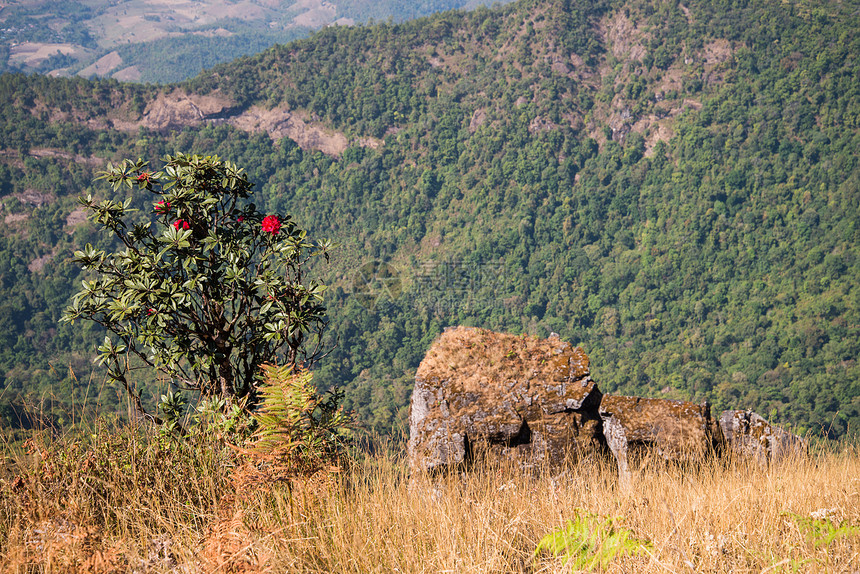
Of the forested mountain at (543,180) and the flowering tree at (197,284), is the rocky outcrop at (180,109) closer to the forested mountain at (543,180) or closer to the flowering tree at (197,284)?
the forested mountain at (543,180)

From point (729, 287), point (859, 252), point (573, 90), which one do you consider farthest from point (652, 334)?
point (573, 90)

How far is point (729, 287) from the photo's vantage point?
69.9 meters

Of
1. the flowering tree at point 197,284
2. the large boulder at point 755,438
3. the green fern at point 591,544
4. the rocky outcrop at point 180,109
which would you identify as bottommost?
the large boulder at point 755,438

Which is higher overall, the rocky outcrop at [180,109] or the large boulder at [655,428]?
the rocky outcrop at [180,109]

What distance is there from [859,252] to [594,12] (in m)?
64.7

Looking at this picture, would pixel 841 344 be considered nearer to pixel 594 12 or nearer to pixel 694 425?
pixel 694 425

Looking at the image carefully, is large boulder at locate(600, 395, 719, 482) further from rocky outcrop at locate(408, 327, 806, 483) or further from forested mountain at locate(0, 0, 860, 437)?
forested mountain at locate(0, 0, 860, 437)

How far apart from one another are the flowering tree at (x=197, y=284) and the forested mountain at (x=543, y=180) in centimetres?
4201

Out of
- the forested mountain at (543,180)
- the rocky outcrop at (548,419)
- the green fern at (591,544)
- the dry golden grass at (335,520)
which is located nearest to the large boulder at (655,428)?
the rocky outcrop at (548,419)

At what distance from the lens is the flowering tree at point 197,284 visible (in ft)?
12.3

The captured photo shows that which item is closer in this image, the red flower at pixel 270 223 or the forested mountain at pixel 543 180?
the red flower at pixel 270 223

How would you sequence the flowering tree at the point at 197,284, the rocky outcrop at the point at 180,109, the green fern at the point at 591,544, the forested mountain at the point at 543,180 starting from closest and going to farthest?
the green fern at the point at 591,544 → the flowering tree at the point at 197,284 → the forested mountain at the point at 543,180 → the rocky outcrop at the point at 180,109

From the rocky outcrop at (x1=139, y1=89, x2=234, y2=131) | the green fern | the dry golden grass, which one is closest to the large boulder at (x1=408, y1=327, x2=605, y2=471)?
the dry golden grass

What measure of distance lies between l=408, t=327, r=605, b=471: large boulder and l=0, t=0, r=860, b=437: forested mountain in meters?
39.9
